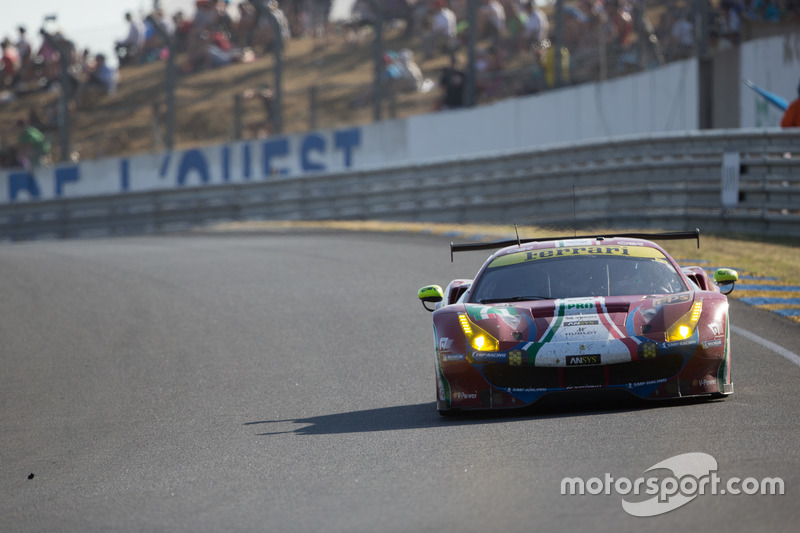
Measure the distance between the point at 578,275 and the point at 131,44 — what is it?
2608 cm

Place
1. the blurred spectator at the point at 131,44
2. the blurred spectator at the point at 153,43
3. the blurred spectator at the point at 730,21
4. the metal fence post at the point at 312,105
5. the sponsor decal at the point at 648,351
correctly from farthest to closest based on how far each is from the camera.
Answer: the blurred spectator at the point at 131,44
the blurred spectator at the point at 153,43
the metal fence post at the point at 312,105
the blurred spectator at the point at 730,21
the sponsor decal at the point at 648,351

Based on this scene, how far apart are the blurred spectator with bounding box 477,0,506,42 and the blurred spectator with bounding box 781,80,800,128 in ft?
37.6

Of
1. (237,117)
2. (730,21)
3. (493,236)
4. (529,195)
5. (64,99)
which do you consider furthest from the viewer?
(64,99)

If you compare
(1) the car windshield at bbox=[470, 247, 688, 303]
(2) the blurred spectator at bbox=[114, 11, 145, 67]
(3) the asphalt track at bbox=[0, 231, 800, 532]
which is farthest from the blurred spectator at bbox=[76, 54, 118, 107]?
(1) the car windshield at bbox=[470, 247, 688, 303]

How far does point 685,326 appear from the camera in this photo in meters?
7.08

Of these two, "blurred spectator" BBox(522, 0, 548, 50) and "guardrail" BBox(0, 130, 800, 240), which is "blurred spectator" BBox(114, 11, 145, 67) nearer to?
"guardrail" BBox(0, 130, 800, 240)

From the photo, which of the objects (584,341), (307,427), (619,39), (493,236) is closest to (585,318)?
(584,341)

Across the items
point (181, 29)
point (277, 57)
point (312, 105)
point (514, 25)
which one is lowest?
point (312, 105)

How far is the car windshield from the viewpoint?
777 centimetres

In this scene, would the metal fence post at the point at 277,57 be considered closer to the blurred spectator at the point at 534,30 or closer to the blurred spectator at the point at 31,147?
the blurred spectator at the point at 534,30

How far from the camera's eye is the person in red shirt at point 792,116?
1677 centimetres

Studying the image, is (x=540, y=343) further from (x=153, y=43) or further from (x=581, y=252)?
(x=153, y=43)

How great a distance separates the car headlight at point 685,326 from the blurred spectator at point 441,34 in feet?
72.9

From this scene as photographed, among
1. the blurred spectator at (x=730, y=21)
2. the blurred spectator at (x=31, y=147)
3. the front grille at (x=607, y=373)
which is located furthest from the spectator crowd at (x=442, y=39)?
the front grille at (x=607, y=373)
